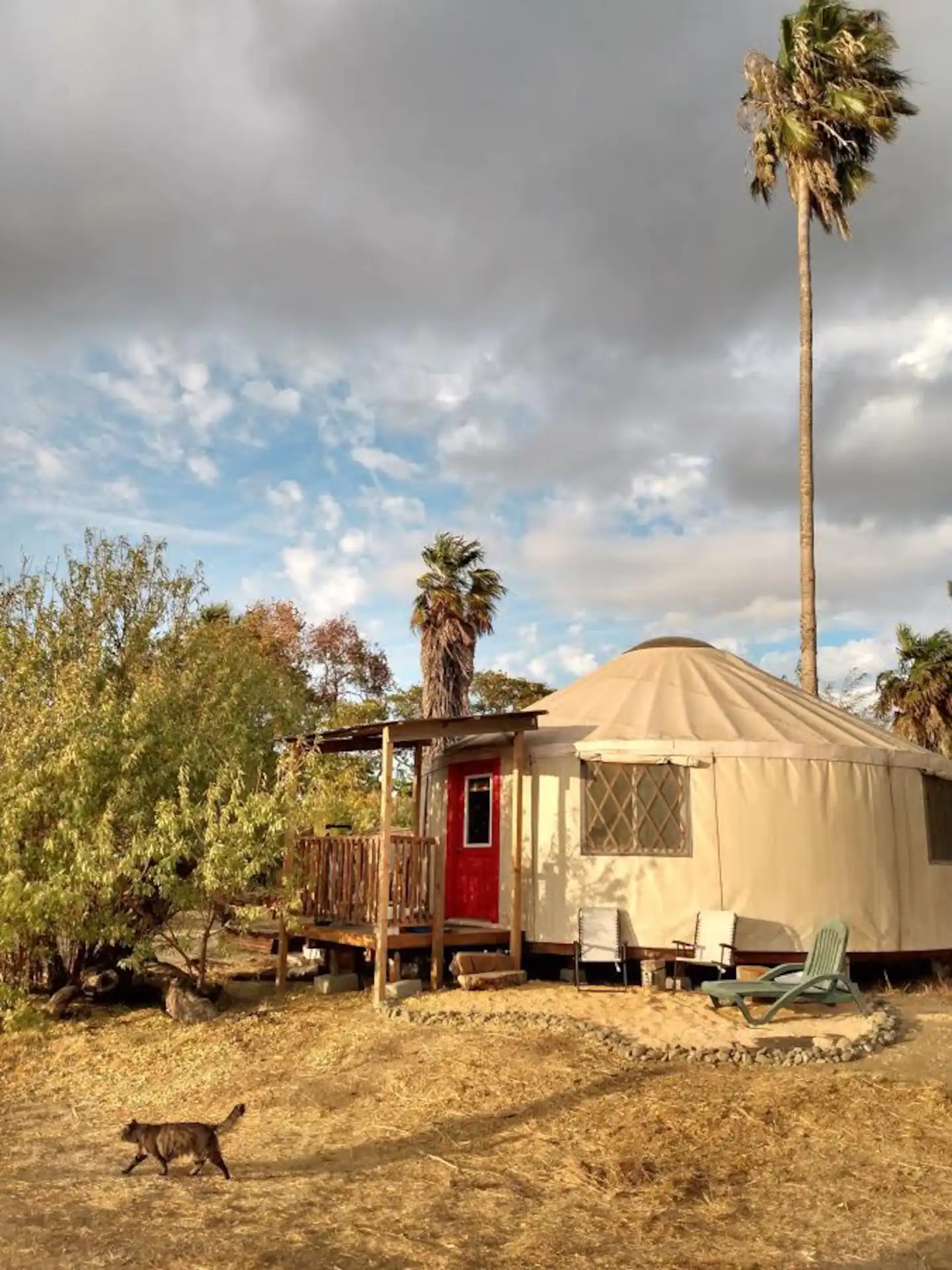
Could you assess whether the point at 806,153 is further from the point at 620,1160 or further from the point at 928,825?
the point at 620,1160

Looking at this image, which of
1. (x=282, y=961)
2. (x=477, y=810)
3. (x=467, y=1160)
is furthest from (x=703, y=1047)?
(x=282, y=961)

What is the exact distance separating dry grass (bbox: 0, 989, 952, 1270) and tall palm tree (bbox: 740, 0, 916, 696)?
10.2 metres

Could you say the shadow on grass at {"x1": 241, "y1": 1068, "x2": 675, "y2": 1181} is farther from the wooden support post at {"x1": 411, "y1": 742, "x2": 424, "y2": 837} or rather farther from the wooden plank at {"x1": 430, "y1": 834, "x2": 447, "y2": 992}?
the wooden support post at {"x1": 411, "y1": 742, "x2": 424, "y2": 837}

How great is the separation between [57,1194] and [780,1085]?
4013mm

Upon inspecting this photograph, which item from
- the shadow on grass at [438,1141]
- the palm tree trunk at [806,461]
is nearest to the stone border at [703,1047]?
the shadow on grass at [438,1141]

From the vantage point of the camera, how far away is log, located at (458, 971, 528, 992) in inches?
350

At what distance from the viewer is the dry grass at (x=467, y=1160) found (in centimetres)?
394

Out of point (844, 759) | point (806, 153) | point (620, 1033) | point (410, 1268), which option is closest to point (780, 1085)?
point (620, 1033)

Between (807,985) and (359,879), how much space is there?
4.15 m

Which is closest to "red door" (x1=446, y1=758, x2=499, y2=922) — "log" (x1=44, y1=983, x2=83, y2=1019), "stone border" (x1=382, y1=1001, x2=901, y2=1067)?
"stone border" (x1=382, y1=1001, x2=901, y2=1067)

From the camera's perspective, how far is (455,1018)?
7.67m

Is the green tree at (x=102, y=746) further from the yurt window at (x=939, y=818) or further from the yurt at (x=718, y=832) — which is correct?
the yurt window at (x=939, y=818)

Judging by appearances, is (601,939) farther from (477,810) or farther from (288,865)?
(288,865)

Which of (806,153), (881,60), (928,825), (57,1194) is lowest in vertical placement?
(57,1194)
